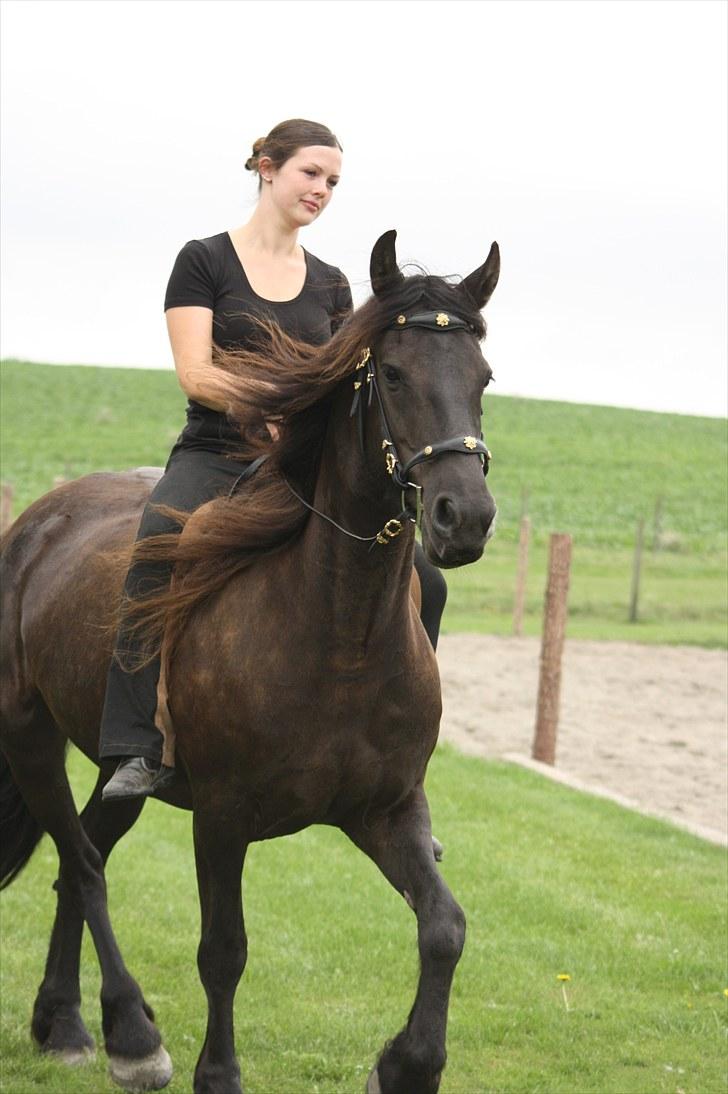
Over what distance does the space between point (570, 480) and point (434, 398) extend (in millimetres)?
35415

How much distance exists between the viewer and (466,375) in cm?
392

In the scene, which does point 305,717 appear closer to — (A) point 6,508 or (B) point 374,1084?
(B) point 374,1084

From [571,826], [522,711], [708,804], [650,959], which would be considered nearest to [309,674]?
[650,959]

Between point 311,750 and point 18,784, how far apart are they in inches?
95.7

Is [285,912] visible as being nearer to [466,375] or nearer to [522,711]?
[466,375]

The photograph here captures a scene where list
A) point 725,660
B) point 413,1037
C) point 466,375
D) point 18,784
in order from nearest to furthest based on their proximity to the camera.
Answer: point 466,375
point 413,1037
point 18,784
point 725,660

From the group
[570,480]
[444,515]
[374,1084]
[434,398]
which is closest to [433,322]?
[434,398]

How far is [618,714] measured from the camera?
15211 mm

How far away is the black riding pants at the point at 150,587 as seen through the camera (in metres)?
4.94

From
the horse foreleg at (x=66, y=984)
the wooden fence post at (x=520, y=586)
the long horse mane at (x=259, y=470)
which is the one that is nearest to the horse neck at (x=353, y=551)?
the long horse mane at (x=259, y=470)

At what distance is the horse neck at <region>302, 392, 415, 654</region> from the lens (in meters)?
4.31

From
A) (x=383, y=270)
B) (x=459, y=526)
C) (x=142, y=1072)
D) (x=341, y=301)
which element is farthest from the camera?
(x=142, y=1072)

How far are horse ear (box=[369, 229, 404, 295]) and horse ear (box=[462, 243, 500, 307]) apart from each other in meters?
0.20

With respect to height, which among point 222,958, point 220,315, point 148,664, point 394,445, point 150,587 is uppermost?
point 220,315
